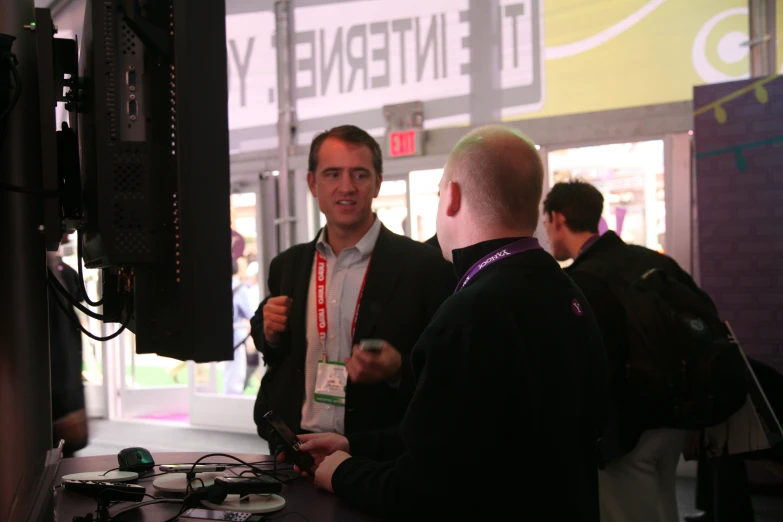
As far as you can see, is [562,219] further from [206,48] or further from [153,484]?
[206,48]

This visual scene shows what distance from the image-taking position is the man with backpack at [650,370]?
285 cm

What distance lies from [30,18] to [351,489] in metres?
1.01

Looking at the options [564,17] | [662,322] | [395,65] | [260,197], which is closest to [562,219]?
[662,322]

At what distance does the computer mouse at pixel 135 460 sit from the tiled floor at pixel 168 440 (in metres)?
4.13

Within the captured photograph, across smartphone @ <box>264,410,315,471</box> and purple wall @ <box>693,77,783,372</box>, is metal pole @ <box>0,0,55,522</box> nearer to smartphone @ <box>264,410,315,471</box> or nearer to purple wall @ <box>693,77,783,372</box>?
smartphone @ <box>264,410,315,471</box>

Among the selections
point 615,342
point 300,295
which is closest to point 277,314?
point 300,295

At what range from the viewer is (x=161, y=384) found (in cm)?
825

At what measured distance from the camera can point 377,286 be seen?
216 cm

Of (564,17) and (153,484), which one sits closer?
(153,484)

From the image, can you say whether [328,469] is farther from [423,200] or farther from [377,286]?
[423,200]

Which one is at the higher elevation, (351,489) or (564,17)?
(564,17)

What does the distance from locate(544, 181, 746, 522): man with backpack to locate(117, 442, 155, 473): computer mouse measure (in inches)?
70.8

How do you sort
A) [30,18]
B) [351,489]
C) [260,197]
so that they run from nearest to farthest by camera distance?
[30,18]
[351,489]
[260,197]

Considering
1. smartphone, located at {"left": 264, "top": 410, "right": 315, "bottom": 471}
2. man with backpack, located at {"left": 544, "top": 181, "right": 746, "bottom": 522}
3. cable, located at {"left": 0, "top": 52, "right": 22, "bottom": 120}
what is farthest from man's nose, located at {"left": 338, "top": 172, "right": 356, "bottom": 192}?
cable, located at {"left": 0, "top": 52, "right": 22, "bottom": 120}
